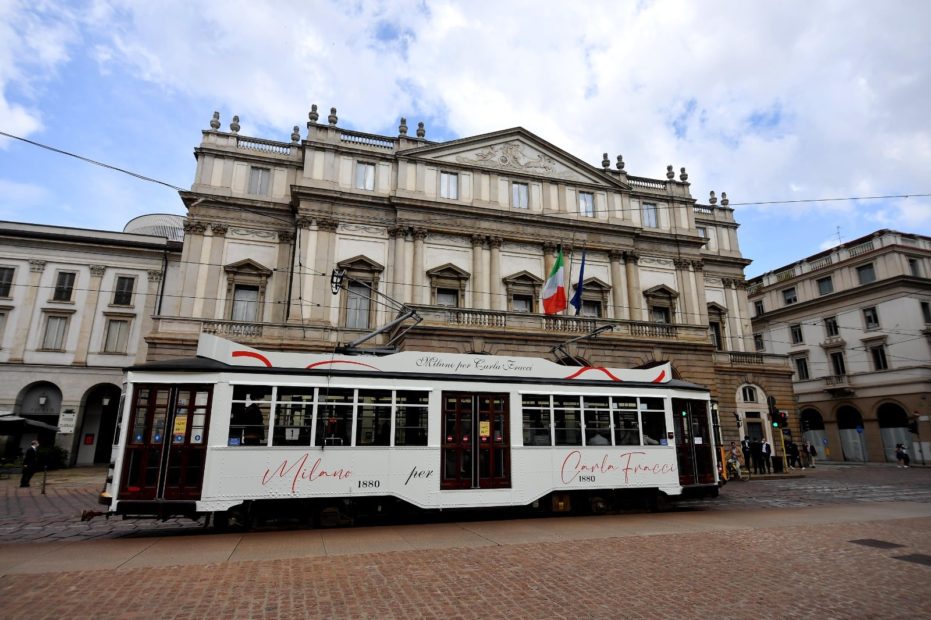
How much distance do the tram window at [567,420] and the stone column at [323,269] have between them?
44.9 feet

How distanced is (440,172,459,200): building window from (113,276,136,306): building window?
20166 mm

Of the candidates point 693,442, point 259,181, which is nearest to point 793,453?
point 693,442

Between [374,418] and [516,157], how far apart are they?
2038cm

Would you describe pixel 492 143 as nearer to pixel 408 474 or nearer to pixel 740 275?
pixel 740 275

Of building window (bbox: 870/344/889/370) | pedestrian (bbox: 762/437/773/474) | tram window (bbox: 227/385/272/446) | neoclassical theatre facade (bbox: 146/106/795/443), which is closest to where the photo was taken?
tram window (bbox: 227/385/272/446)

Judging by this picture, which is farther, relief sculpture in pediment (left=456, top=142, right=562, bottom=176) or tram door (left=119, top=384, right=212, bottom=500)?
relief sculpture in pediment (left=456, top=142, right=562, bottom=176)

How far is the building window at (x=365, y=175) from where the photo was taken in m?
25.2

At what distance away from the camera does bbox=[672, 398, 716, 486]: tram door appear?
1227cm

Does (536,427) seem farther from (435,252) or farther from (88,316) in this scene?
(88,316)

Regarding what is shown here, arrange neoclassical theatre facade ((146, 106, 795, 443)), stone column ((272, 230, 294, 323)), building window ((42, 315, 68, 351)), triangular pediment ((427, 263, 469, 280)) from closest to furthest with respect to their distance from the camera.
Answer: neoclassical theatre facade ((146, 106, 795, 443)) < stone column ((272, 230, 294, 323)) < triangular pediment ((427, 263, 469, 280)) < building window ((42, 315, 68, 351))

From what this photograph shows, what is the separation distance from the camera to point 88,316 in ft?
101

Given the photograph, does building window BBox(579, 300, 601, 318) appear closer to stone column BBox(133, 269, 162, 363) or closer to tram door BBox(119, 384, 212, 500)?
tram door BBox(119, 384, 212, 500)

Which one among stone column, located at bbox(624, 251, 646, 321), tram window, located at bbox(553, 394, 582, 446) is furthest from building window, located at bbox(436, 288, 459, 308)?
tram window, located at bbox(553, 394, 582, 446)

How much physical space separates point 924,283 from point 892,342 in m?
4.27
